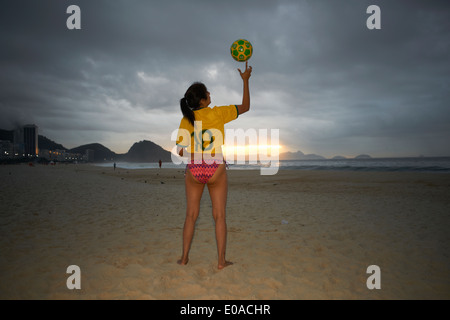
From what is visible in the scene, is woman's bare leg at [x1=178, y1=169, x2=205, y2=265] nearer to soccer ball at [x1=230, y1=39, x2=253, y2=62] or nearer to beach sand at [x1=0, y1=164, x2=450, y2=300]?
beach sand at [x1=0, y1=164, x2=450, y2=300]

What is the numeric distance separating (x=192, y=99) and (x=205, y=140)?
2.01 feet

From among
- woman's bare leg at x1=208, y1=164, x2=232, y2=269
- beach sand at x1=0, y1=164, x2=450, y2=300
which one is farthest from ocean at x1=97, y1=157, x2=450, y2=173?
woman's bare leg at x1=208, y1=164, x2=232, y2=269

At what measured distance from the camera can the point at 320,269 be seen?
340 centimetres

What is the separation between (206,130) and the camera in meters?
3.08

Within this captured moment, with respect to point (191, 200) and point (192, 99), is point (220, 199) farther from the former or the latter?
point (192, 99)

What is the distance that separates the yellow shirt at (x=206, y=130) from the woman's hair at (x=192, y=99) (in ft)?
0.26

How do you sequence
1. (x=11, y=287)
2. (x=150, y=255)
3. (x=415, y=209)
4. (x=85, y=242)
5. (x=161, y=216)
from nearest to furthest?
(x=11, y=287), (x=150, y=255), (x=85, y=242), (x=161, y=216), (x=415, y=209)

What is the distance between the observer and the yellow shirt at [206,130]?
120 inches

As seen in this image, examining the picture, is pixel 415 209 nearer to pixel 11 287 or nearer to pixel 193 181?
pixel 193 181

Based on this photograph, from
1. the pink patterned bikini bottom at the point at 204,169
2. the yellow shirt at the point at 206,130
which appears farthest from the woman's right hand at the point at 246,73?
the pink patterned bikini bottom at the point at 204,169

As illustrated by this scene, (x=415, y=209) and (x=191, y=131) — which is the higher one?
(x=191, y=131)
